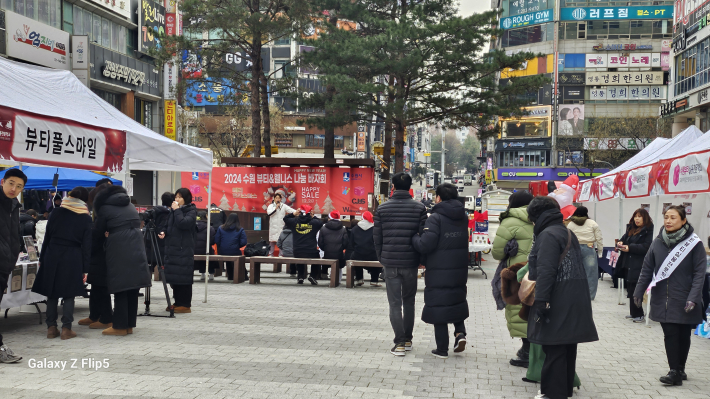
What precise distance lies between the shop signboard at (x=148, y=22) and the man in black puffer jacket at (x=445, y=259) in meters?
29.7

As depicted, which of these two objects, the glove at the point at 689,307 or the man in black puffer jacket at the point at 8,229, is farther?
the man in black puffer jacket at the point at 8,229

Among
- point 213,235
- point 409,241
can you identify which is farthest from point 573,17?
point 409,241

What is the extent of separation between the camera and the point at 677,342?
6.45 meters

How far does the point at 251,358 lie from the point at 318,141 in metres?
73.9

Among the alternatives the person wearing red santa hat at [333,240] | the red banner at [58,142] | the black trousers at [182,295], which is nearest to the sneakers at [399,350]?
the black trousers at [182,295]

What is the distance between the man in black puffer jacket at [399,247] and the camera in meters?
7.29

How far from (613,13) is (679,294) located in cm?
6967

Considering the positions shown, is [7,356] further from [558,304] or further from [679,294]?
[679,294]

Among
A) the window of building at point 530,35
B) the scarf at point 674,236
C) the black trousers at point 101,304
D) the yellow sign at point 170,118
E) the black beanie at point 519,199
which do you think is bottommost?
the black trousers at point 101,304

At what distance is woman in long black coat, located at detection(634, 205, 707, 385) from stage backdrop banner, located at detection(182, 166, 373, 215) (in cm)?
1367

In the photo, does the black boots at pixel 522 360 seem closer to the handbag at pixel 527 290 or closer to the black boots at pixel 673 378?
the black boots at pixel 673 378

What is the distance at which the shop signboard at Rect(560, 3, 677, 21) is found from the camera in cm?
6838

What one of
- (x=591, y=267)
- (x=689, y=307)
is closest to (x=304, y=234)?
(x=591, y=267)

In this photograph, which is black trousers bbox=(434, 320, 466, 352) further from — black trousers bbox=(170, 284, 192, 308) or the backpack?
the backpack
